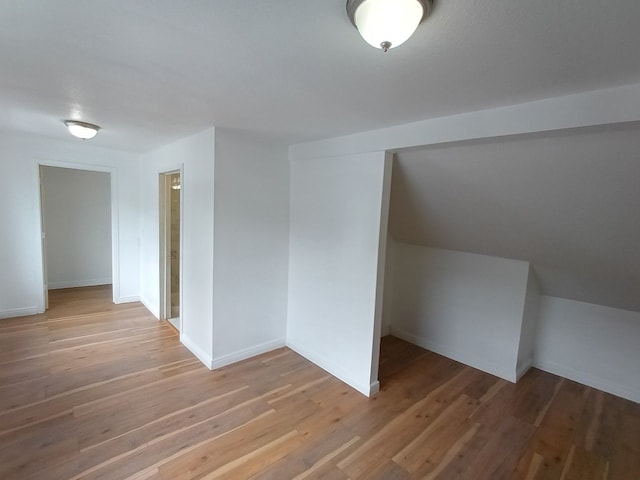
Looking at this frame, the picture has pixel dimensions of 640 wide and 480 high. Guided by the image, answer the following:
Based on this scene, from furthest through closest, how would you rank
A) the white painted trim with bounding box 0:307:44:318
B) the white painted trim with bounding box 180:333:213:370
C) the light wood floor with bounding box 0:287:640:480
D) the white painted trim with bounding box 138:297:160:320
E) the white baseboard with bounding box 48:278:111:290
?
the white baseboard with bounding box 48:278:111:290, the white painted trim with bounding box 138:297:160:320, the white painted trim with bounding box 0:307:44:318, the white painted trim with bounding box 180:333:213:370, the light wood floor with bounding box 0:287:640:480

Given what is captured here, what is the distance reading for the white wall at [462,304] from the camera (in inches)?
127

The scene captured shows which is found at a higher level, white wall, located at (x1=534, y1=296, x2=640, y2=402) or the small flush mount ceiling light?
the small flush mount ceiling light

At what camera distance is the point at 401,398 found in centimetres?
282

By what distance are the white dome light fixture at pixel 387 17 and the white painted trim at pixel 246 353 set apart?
3035 mm

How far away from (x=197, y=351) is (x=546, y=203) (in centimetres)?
342

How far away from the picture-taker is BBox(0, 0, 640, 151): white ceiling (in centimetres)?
108

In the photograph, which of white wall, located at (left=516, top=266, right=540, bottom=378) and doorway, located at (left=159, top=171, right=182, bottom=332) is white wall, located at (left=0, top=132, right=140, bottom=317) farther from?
white wall, located at (left=516, top=266, right=540, bottom=378)

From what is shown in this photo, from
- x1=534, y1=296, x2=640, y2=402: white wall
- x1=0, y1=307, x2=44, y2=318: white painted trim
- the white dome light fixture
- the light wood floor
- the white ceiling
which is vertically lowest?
the light wood floor

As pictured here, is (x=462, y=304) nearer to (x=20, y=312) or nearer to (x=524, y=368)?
(x=524, y=368)

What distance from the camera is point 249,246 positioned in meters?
3.27

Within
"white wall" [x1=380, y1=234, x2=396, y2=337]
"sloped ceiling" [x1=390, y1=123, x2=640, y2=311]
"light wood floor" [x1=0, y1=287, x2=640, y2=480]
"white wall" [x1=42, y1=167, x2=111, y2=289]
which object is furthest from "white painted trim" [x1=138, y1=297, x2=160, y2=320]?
"sloped ceiling" [x1=390, y1=123, x2=640, y2=311]

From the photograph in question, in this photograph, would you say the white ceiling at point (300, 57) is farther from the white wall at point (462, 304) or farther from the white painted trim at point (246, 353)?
the white painted trim at point (246, 353)

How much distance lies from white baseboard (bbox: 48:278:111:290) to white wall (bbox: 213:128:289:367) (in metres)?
4.09

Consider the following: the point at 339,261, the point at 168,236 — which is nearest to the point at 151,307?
the point at 168,236
